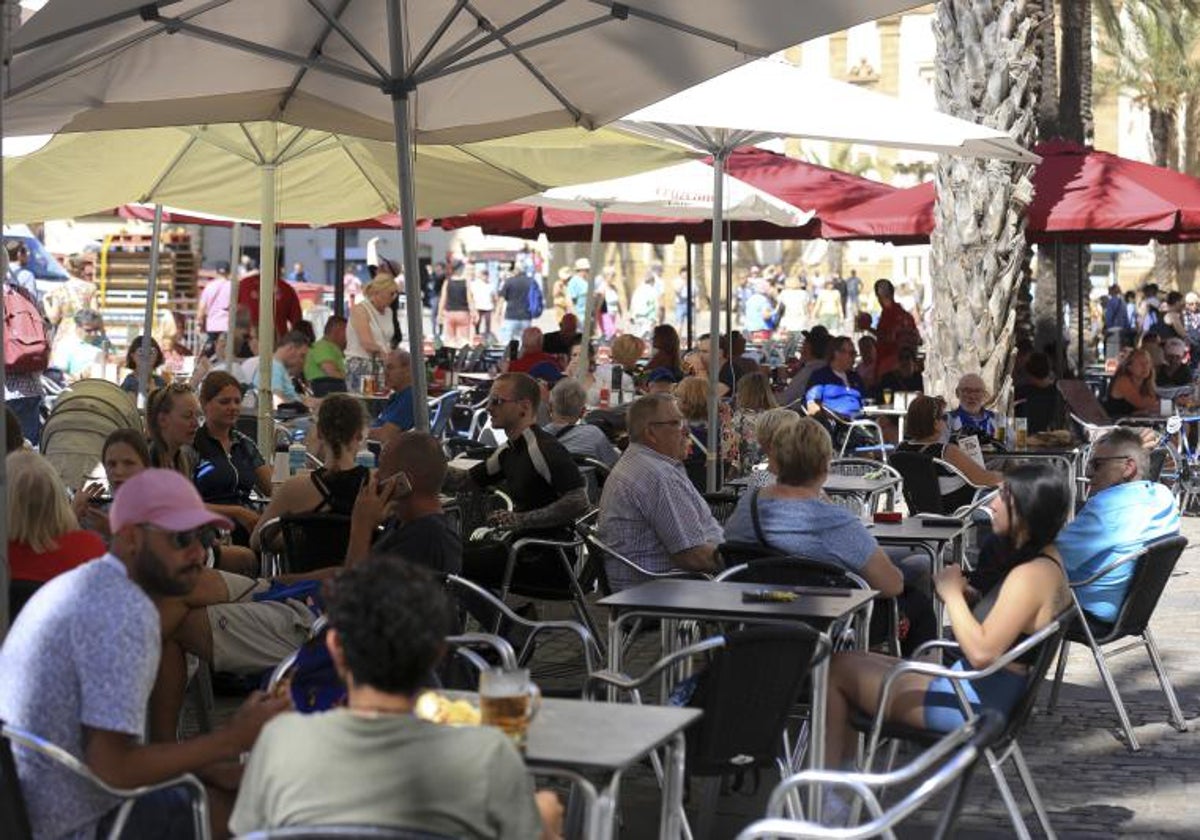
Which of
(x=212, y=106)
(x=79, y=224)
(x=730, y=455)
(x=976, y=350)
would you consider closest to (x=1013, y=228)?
(x=976, y=350)

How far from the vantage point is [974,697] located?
5.89 metres

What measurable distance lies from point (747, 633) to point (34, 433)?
7936 millimetres

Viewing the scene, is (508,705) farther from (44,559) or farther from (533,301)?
(533,301)

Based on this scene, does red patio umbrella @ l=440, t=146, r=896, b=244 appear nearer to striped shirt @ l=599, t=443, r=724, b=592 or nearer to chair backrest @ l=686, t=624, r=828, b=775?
striped shirt @ l=599, t=443, r=724, b=592

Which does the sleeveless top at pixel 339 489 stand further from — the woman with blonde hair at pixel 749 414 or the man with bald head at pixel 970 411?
the man with bald head at pixel 970 411

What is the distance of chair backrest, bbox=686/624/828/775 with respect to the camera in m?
5.21

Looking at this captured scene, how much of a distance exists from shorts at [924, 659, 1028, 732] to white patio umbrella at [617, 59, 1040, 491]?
3.92 m

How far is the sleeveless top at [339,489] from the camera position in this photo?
7.20 metres

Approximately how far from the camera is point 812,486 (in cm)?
697

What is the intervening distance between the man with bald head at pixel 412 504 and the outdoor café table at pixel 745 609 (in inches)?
23.7

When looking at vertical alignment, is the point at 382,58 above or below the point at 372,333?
above

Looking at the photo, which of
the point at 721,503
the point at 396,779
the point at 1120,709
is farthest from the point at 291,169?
the point at 396,779

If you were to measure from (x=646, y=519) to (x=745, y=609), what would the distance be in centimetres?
175

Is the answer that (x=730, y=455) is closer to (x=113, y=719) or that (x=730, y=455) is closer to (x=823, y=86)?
(x=823, y=86)
